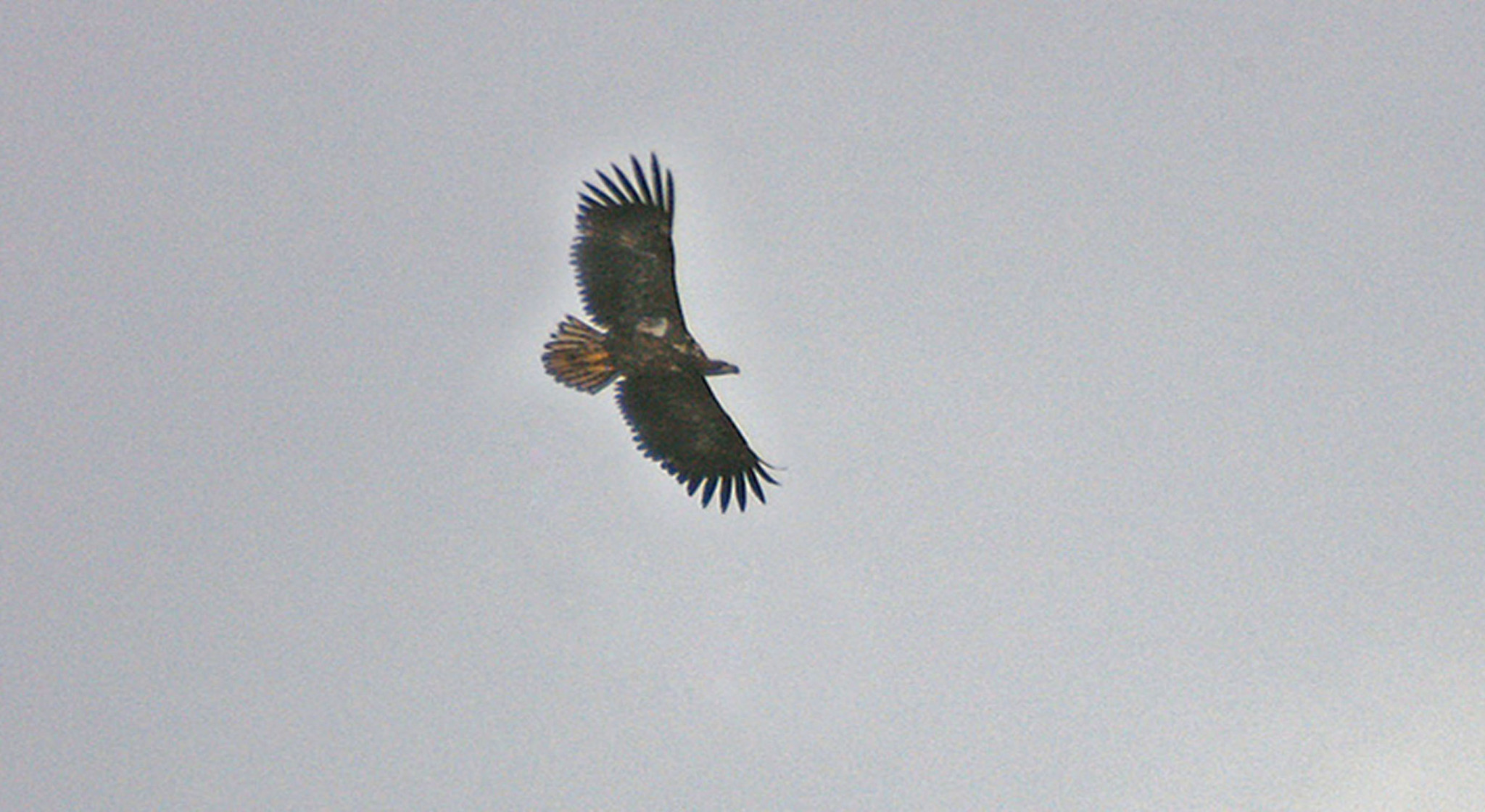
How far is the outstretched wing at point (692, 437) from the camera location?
18.8 meters

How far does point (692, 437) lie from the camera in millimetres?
19453

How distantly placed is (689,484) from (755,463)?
3.37 feet

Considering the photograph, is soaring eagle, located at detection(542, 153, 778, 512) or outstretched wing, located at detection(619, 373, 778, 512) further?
outstretched wing, located at detection(619, 373, 778, 512)

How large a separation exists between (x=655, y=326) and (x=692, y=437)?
228 cm

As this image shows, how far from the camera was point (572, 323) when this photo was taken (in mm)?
17812

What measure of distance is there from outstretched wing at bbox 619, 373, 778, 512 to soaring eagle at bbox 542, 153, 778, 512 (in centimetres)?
1

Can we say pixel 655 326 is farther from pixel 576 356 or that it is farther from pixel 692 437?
pixel 692 437

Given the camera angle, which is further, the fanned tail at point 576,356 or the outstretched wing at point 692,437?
the outstretched wing at point 692,437

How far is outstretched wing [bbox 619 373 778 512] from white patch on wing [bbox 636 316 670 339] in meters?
0.96

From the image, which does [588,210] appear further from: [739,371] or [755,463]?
[755,463]

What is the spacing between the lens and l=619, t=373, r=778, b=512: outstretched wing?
18828 millimetres

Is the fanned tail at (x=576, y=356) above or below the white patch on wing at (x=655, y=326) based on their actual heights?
below

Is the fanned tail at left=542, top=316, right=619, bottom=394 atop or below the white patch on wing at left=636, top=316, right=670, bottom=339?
below

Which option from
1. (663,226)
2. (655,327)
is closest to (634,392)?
(655,327)
